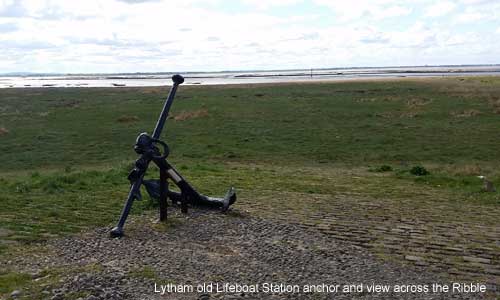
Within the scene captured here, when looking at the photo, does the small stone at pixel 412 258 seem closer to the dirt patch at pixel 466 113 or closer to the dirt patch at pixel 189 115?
the dirt patch at pixel 189 115

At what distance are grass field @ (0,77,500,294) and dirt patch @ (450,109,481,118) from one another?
0.13m

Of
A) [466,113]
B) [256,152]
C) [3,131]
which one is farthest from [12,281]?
[466,113]

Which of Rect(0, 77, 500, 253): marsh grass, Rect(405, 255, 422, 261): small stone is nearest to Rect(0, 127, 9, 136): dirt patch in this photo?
Rect(0, 77, 500, 253): marsh grass

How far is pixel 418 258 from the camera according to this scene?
853 cm

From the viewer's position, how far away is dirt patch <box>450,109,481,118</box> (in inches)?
1385

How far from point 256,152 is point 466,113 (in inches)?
737

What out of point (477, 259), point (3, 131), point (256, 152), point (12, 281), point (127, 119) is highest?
point (127, 119)

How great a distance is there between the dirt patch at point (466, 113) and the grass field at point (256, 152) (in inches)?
5.1

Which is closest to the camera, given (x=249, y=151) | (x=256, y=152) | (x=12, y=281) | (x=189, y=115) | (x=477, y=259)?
(x=12, y=281)

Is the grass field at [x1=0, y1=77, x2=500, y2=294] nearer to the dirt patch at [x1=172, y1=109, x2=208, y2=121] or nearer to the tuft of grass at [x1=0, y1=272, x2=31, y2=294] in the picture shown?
the dirt patch at [x1=172, y1=109, x2=208, y2=121]

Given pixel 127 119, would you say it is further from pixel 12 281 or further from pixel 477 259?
pixel 477 259

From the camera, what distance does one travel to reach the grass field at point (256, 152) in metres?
12.8

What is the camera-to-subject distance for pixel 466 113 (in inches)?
1420

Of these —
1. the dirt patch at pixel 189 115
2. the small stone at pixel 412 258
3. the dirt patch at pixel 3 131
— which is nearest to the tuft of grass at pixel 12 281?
the small stone at pixel 412 258
